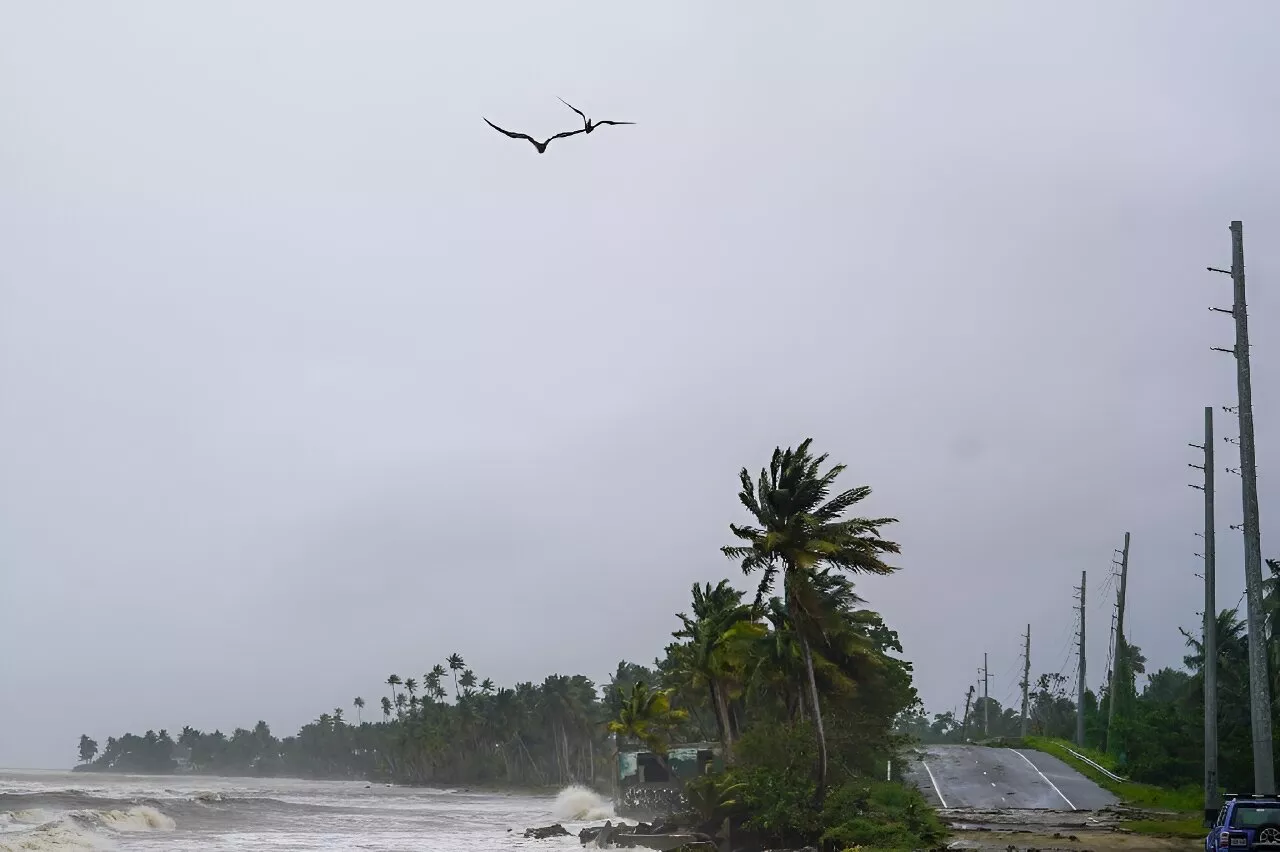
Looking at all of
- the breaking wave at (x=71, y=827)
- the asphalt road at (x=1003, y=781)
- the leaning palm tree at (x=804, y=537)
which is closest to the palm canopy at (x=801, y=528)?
the leaning palm tree at (x=804, y=537)

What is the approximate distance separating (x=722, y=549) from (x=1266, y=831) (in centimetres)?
2417

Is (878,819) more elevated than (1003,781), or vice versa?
(1003,781)

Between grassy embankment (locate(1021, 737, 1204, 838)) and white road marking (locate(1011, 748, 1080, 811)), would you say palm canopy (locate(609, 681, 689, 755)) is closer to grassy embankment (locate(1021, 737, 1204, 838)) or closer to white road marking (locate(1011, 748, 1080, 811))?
white road marking (locate(1011, 748, 1080, 811))

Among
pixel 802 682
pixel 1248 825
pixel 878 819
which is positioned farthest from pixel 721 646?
pixel 1248 825

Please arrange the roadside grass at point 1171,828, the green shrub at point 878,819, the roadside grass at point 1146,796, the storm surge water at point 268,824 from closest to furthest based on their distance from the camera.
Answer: the roadside grass at point 1171,828 → the green shrub at point 878,819 → the roadside grass at point 1146,796 → the storm surge water at point 268,824

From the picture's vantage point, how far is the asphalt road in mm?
56188

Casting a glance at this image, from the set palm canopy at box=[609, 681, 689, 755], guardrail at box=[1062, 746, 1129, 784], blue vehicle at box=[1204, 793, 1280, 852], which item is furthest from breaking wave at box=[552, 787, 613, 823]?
blue vehicle at box=[1204, 793, 1280, 852]

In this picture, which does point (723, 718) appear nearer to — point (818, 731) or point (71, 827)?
point (818, 731)

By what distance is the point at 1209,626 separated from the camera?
39344 mm

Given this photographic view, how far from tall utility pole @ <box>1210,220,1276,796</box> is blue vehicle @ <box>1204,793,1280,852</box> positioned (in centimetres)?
752

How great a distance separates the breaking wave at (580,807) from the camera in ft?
295

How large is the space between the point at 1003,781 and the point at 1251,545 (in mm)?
37292

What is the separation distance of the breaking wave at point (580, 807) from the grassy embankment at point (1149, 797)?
106 ft

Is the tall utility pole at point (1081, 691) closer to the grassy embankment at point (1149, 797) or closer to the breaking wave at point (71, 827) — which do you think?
the grassy embankment at point (1149, 797)
